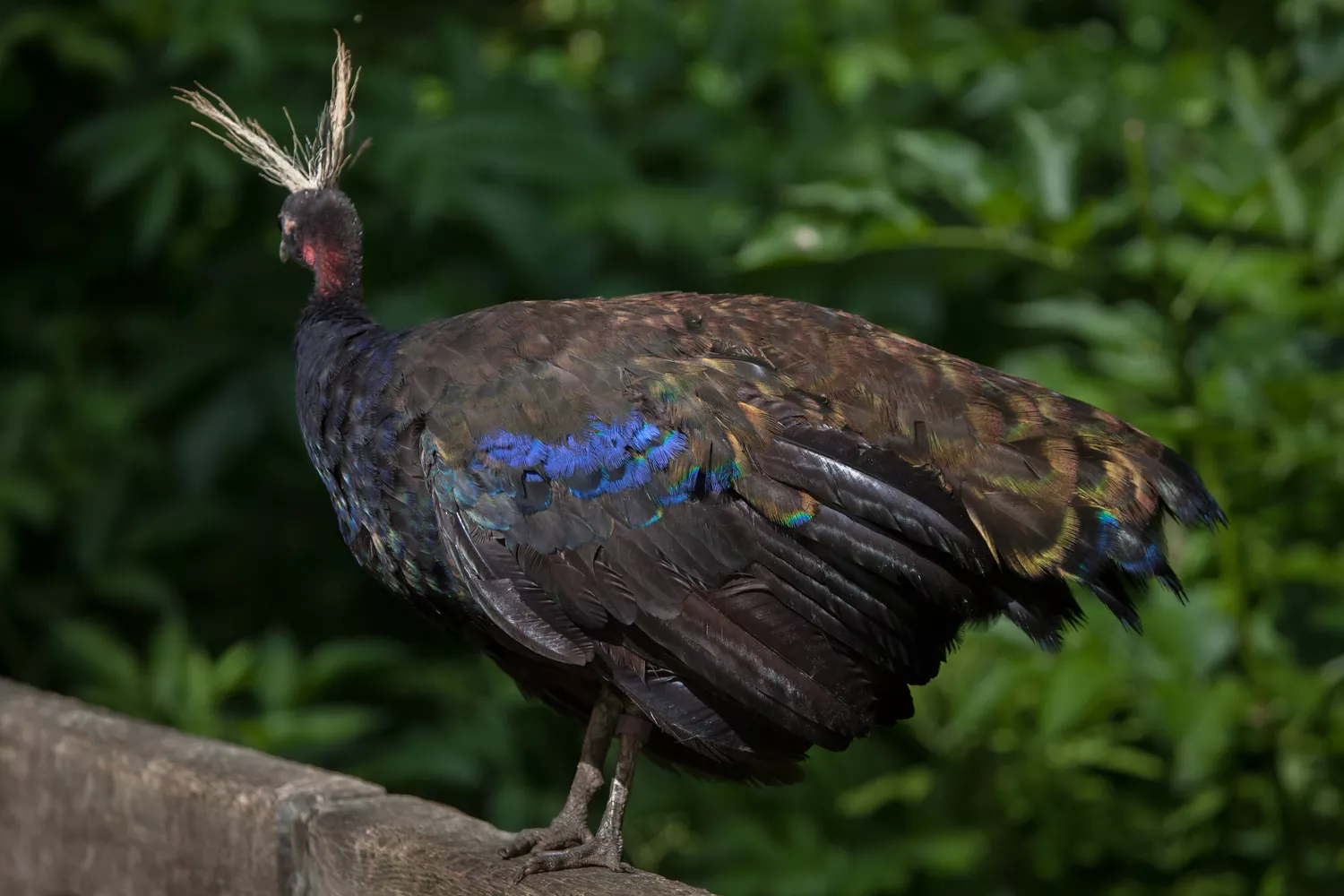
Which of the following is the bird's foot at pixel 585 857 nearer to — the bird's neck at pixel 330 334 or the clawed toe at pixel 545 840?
the clawed toe at pixel 545 840

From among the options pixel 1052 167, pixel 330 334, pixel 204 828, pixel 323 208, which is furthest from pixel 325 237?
pixel 1052 167

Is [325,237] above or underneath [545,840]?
above

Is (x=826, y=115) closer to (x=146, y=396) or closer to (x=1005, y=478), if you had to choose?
(x=146, y=396)

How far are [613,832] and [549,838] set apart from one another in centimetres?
9

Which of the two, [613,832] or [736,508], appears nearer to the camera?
[736,508]

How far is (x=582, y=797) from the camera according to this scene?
2.23 m

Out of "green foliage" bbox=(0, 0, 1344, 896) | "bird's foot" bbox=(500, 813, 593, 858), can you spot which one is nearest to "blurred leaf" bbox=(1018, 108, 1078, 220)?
"green foliage" bbox=(0, 0, 1344, 896)

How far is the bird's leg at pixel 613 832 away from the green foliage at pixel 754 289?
0.93 meters

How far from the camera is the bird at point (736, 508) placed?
6.33 feet

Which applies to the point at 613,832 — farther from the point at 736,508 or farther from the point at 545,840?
the point at 736,508

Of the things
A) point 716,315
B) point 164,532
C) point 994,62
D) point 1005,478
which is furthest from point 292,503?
point 1005,478

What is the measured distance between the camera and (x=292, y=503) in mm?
4453

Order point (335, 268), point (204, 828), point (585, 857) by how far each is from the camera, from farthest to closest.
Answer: point (335, 268) → point (204, 828) → point (585, 857)

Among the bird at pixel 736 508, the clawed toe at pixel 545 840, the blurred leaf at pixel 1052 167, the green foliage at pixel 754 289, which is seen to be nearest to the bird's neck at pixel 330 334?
the bird at pixel 736 508
